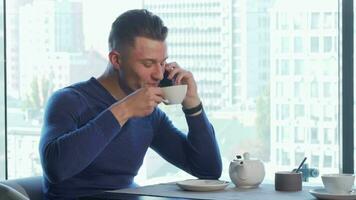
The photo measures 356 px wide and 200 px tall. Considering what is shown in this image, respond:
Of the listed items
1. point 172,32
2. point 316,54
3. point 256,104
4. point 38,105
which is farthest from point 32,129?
point 316,54

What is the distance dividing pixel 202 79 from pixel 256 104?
11.8 inches

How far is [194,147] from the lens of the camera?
8.35 feet

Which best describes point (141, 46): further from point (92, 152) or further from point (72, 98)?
point (92, 152)

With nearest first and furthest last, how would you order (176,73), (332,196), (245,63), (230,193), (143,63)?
(332,196)
(230,193)
(143,63)
(176,73)
(245,63)

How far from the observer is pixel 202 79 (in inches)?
130

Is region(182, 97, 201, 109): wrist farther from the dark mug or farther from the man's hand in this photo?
the dark mug

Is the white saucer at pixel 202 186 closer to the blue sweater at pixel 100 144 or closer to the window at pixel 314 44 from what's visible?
A: the blue sweater at pixel 100 144

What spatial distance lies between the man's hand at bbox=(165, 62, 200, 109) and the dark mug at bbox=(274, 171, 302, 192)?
0.55 metres

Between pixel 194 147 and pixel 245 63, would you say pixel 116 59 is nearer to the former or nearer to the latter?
pixel 194 147

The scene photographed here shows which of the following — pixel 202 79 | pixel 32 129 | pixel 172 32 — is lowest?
pixel 32 129

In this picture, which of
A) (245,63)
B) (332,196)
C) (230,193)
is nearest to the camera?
(332,196)

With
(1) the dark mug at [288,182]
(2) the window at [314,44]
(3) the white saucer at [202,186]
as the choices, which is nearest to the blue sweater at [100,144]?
(3) the white saucer at [202,186]

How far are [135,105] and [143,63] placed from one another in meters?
0.25

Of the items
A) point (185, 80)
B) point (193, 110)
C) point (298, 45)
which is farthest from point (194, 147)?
point (298, 45)
